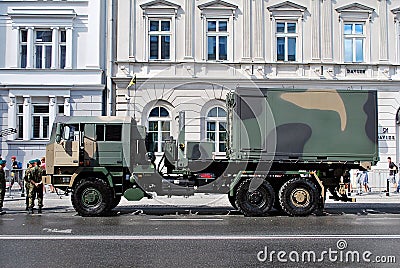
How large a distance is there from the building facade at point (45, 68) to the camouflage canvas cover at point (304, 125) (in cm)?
A: 1212

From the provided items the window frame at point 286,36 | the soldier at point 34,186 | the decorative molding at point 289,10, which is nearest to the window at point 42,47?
the soldier at point 34,186

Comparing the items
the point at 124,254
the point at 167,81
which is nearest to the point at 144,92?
the point at 167,81

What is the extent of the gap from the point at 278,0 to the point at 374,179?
997 centimetres

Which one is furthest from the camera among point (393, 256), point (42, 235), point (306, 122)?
point (306, 122)

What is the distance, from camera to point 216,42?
24938 millimetres

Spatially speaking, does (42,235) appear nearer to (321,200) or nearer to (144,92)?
(321,200)

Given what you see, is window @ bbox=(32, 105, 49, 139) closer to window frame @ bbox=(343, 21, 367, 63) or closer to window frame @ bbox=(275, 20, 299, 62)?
window frame @ bbox=(275, 20, 299, 62)

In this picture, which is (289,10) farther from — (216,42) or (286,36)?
(216,42)

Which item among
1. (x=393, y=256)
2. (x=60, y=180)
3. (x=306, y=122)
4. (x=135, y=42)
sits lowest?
(x=393, y=256)

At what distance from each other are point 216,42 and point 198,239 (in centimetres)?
1658

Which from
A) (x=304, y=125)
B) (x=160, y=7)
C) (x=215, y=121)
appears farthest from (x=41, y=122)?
(x=304, y=125)

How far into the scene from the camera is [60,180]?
1384 cm

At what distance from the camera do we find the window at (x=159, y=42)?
24.8m

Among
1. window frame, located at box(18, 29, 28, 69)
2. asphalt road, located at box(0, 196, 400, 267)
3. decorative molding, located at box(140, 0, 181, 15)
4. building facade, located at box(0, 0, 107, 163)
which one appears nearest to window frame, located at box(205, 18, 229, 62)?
decorative molding, located at box(140, 0, 181, 15)
